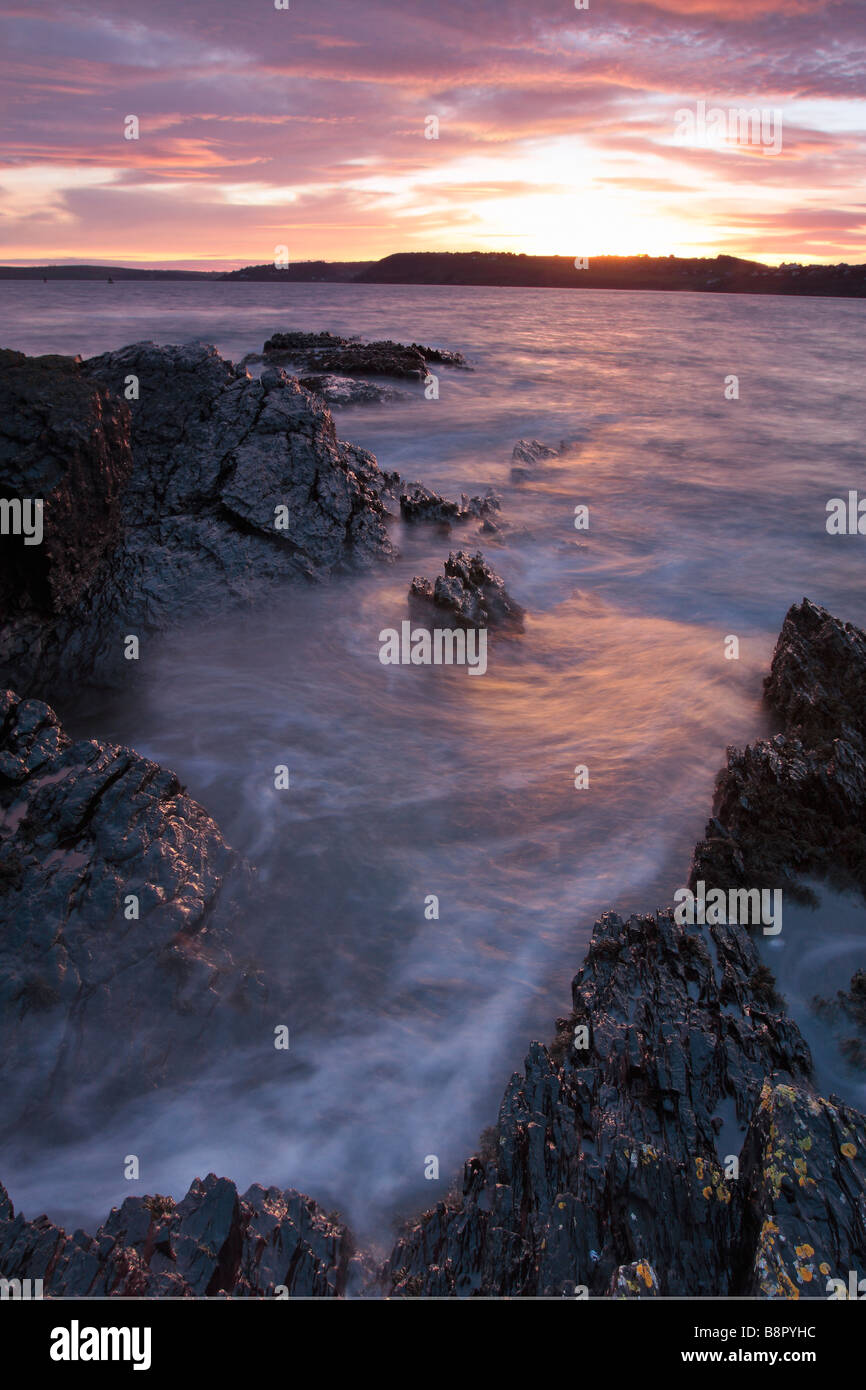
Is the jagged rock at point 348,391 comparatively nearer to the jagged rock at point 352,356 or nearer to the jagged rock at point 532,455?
the jagged rock at point 352,356

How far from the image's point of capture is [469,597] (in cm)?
1044

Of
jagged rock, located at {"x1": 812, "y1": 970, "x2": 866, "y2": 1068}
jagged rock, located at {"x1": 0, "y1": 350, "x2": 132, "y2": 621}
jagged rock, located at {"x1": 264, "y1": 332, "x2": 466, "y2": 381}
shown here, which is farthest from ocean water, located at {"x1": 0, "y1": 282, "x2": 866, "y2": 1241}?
jagged rock, located at {"x1": 264, "y1": 332, "x2": 466, "y2": 381}

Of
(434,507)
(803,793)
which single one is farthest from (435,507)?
(803,793)

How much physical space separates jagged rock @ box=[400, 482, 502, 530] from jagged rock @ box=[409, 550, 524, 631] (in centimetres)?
247

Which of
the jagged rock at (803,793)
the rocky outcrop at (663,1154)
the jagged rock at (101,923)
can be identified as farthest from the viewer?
the jagged rock at (803,793)

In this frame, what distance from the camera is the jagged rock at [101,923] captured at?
4.44m

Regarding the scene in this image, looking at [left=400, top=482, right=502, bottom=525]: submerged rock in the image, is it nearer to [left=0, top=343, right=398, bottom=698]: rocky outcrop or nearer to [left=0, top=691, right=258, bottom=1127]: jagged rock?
[left=0, top=343, right=398, bottom=698]: rocky outcrop

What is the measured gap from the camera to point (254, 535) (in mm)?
10508

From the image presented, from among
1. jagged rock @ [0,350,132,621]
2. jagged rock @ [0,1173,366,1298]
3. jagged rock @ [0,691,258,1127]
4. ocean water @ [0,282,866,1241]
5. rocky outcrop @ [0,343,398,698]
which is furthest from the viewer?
rocky outcrop @ [0,343,398,698]

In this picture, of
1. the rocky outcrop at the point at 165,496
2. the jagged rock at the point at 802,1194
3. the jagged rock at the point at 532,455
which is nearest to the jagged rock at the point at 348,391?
the jagged rock at the point at 532,455

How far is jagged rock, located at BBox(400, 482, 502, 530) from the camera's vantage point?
13.3 metres

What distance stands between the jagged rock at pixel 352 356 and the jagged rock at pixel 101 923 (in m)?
24.4
